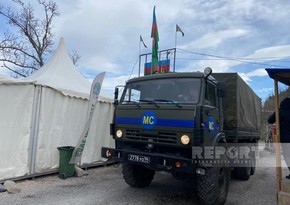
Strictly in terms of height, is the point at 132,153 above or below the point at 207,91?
below

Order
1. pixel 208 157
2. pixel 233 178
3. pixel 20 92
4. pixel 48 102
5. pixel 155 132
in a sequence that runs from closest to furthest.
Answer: pixel 208 157 → pixel 155 132 → pixel 20 92 → pixel 48 102 → pixel 233 178

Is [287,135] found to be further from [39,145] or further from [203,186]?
[39,145]

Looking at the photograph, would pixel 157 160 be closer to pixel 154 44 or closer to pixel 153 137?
pixel 153 137

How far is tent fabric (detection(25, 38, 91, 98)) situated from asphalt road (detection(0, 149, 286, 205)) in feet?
8.10

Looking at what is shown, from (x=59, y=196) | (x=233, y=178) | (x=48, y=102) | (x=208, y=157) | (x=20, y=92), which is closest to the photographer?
(x=208, y=157)

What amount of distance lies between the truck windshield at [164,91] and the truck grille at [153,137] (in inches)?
24.2

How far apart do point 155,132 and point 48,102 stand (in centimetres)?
366

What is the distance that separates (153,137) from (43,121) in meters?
3.55

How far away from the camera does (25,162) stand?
252 inches

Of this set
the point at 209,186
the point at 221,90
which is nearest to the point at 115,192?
the point at 209,186

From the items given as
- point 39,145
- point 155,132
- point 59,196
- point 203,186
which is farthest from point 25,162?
point 203,186

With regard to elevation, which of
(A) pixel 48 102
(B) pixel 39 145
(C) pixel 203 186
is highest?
(A) pixel 48 102

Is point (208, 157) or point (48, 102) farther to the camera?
point (48, 102)

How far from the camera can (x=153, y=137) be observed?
4.74 metres
